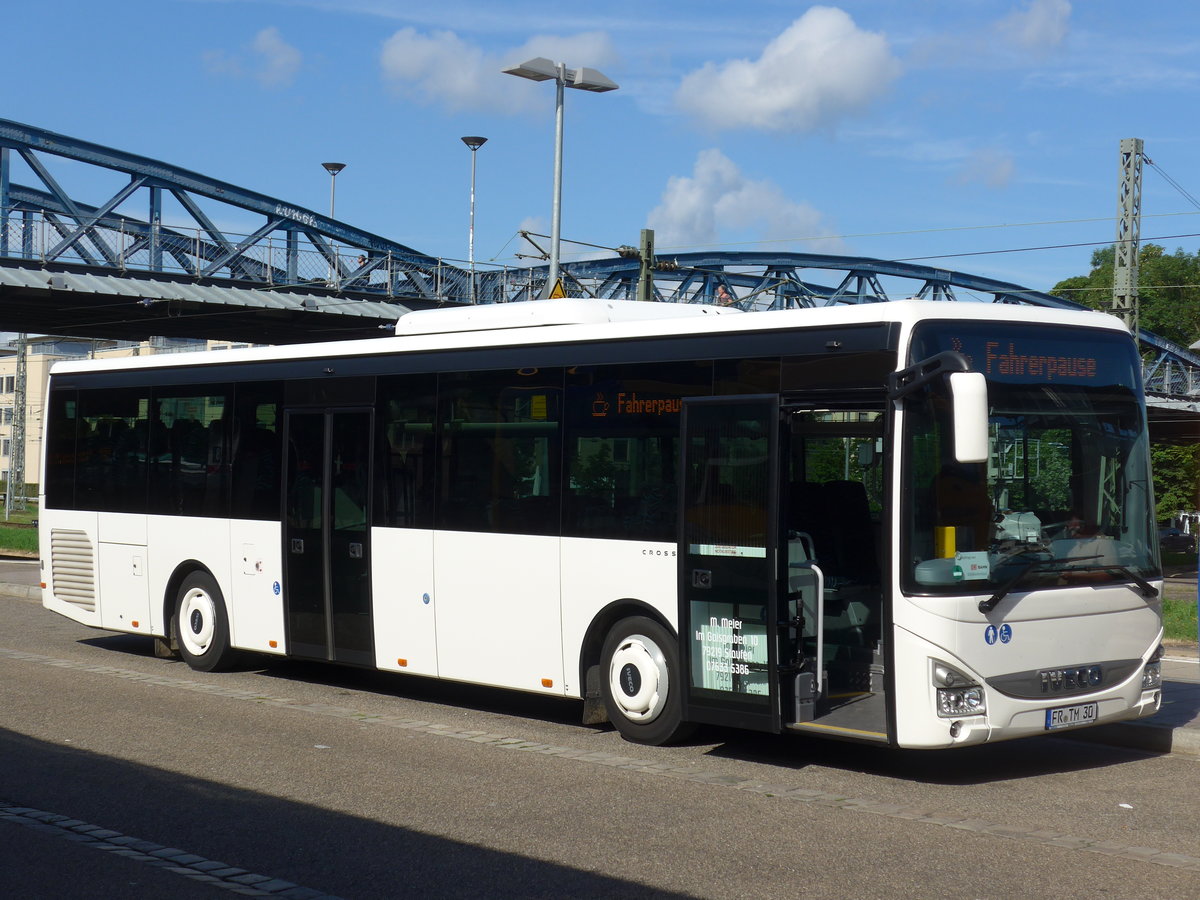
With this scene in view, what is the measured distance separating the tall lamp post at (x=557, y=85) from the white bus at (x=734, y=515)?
9744mm

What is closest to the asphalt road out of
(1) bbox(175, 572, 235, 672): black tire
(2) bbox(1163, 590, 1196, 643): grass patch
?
(1) bbox(175, 572, 235, 672): black tire

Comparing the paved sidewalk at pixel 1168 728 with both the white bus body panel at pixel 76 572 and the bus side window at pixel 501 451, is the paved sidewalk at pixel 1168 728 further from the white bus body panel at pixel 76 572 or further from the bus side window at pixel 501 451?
the white bus body panel at pixel 76 572

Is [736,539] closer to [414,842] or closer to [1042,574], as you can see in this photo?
[1042,574]

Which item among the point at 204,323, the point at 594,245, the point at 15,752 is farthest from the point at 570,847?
the point at 204,323

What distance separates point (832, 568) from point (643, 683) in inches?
60.3

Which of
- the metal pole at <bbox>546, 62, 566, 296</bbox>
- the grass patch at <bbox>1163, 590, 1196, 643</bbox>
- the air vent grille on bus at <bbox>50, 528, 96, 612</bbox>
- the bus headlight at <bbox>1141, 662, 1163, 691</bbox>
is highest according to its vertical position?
the metal pole at <bbox>546, 62, 566, 296</bbox>

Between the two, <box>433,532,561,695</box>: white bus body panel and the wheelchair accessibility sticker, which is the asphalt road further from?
the wheelchair accessibility sticker

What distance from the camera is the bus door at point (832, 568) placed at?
8953mm

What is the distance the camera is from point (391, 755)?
9.59 m

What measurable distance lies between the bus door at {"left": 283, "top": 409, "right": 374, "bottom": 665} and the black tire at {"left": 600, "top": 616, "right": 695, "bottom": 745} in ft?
8.96

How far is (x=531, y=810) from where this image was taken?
310 inches

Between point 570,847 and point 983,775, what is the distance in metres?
3.29

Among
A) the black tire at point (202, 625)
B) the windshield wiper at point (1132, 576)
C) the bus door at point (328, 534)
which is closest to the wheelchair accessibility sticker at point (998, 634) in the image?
the windshield wiper at point (1132, 576)

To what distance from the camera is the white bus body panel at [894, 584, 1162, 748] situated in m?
8.35
